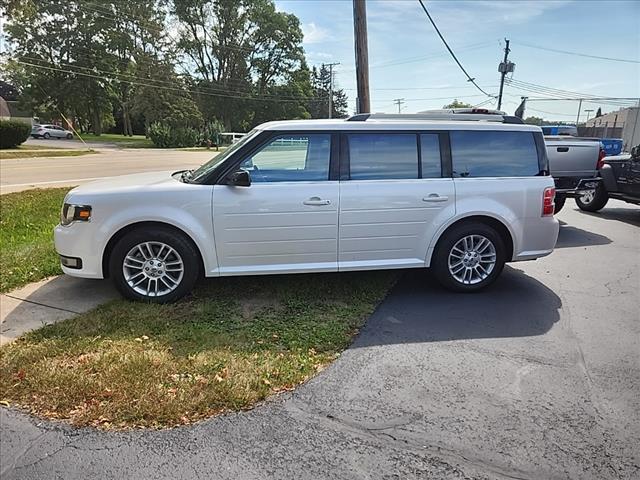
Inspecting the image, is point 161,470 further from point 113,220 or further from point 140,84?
point 140,84

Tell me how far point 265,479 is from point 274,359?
1186 mm

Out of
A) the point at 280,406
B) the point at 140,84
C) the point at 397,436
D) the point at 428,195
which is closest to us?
the point at 397,436

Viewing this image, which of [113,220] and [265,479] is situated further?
A: [113,220]

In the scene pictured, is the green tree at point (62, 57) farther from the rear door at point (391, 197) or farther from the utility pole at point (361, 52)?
the rear door at point (391, 197)

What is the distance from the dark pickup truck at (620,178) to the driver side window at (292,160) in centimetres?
711

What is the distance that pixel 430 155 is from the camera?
191 inches

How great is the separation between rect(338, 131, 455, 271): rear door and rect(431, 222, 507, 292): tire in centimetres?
20

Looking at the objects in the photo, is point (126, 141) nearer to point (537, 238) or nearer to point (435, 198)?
point (435, 198)

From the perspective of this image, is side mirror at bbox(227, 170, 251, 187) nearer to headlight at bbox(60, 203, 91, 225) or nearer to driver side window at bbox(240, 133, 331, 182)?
driver side window at bbox(240, 133, 331, 182)

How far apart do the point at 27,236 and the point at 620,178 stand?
10.8 metres

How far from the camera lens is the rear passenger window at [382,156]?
4.66m

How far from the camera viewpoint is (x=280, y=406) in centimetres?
299

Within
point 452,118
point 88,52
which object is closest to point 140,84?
point 88,52

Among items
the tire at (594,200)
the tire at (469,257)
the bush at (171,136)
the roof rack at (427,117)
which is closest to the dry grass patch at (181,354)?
the tire at (469,257)
